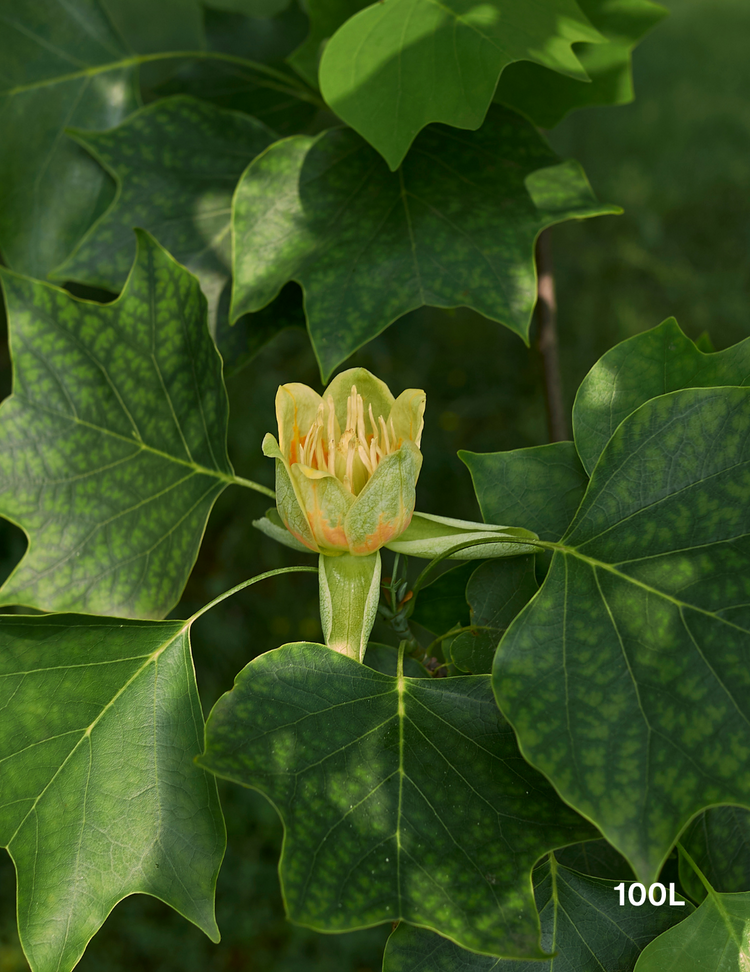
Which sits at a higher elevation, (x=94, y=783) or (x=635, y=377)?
(x=635, y=377)

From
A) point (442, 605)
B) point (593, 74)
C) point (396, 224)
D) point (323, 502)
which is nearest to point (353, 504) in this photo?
point (323, 502)

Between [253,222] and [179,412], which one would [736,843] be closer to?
[179,412]

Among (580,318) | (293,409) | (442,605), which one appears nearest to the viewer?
(293,409)

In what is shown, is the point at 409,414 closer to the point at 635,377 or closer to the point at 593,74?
the point at 635,377

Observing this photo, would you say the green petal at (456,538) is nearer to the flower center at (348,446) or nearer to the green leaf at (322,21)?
the flower center at (348,446)

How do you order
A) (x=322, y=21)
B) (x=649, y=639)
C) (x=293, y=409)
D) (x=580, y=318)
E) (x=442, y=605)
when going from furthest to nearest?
(x=580, y=318), (x=322, y=21), (x=442, y=605), (x=293, y=409), (x=649, y=639)

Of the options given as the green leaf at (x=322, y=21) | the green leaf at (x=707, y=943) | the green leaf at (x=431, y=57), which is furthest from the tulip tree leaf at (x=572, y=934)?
the green leaf at (x=322, y=21)

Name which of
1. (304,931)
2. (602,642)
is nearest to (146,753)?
(602,642)

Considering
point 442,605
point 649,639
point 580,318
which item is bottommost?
point 580,318
